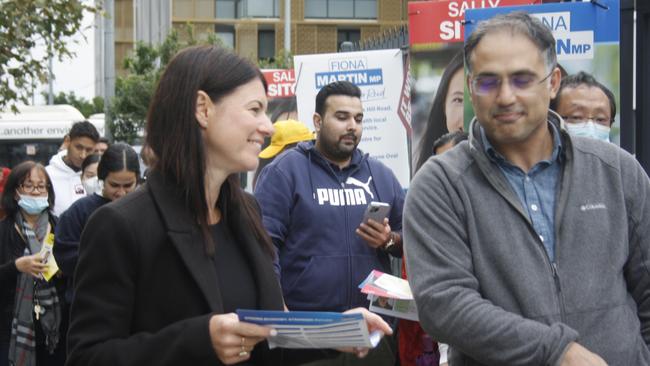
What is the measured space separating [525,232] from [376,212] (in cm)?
288

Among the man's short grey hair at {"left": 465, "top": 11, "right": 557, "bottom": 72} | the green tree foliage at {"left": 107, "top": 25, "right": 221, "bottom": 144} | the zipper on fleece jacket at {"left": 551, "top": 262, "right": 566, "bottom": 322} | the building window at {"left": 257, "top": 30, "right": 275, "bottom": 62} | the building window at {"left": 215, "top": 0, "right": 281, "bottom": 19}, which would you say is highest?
the building window at {"left": 215, "top": 0, "right": 281, "bottom": 19}

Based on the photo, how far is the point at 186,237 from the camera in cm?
300

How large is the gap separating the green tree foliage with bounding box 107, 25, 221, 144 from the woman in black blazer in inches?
1130

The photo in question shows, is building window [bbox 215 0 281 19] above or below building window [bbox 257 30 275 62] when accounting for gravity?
above

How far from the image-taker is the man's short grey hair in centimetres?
304

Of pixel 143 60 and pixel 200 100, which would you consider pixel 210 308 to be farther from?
pixel 143 60

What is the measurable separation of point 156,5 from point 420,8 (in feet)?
126

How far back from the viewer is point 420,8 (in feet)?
22.0

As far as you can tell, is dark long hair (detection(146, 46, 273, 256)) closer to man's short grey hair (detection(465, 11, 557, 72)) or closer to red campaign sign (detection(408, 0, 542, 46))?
man's short grey hair (detection(465, 11, 557, 72))

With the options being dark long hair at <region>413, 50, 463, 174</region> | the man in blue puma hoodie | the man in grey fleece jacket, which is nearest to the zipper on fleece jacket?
the man in grey fleece jacket

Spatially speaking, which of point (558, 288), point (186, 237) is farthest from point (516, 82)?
point (186, 237)

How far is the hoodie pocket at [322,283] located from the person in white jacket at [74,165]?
4.50 metres

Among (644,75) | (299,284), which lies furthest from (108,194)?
(644,75)

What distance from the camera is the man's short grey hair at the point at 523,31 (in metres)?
3.04
